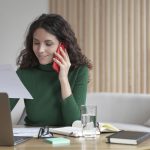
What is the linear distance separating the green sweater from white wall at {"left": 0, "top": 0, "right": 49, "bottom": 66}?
2.86 meters

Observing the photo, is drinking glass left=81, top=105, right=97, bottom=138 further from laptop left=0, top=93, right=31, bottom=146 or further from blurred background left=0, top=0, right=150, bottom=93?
blurred background left=0, top=0, right=150, bottom=93

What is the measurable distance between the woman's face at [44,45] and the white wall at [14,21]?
9.48 ft

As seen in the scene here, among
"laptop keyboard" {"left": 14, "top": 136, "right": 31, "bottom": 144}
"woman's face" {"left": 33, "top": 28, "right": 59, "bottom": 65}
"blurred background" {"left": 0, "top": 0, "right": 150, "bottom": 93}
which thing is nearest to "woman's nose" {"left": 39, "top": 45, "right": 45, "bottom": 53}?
"woman's face" {"left": 33, "top": 28, "right": 59, "bottom": 65}

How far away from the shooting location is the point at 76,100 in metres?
2.28

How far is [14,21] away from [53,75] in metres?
2.98

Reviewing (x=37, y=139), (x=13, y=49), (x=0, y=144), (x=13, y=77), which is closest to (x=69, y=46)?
(x=13, y=77)

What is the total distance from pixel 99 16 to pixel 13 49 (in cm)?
122

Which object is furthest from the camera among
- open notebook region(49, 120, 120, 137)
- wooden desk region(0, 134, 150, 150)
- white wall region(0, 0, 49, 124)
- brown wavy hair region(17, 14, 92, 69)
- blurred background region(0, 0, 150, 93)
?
white wall region(0, 0, 49, 124)

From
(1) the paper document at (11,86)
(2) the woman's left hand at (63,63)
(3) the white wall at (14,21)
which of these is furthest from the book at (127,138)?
(3) the white wall at (14,21)

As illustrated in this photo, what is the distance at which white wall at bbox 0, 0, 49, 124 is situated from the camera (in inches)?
203

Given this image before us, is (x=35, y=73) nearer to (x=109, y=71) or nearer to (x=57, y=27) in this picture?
(x=57, y=27)

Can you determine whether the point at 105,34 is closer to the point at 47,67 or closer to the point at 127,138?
the point at 47,67

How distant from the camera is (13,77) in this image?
182 centimetres

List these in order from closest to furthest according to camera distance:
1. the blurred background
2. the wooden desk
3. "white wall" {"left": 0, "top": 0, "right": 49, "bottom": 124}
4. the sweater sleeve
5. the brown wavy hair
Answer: the wooden desk < the sweater sleeve < the brown wavy hair < the blurred background < "white wall" {"left": 0, "top": 0, "right": 49, "bottom": 124}
